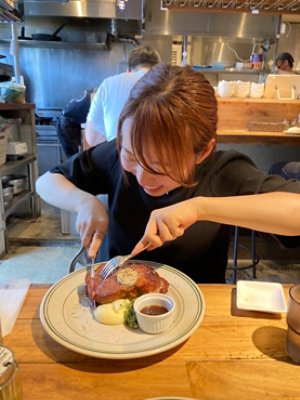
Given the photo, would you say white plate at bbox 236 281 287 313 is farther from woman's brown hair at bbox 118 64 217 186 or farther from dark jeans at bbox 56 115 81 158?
dark jeans at bbox 56 115 81 158

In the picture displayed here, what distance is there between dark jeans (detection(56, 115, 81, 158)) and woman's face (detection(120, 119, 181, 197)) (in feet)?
10.0

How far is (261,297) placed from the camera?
79 centimetres

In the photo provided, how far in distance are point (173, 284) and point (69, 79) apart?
192 inches

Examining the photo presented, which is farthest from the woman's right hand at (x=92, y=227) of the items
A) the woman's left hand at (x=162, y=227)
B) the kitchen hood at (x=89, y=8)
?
the kitchen hood at (x=89, y=8)

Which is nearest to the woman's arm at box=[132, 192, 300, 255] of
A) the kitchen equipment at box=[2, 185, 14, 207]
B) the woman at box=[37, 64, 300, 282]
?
the woman at box=[37, 64, 300, 282]

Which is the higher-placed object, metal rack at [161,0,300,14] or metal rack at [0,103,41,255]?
metal rack at [161,0,300,14]

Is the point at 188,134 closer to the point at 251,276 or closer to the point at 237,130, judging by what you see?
the point at 237,130

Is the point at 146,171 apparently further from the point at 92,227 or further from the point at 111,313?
the point at 111,313

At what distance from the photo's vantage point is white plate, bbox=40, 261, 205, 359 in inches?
23.3

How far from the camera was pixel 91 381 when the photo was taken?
557 millimetres

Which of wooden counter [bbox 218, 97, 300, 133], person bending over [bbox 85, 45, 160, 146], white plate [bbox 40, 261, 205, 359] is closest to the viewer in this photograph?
white plate [bbox 40, 261, 205, 359]

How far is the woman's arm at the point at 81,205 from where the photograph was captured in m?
0.85

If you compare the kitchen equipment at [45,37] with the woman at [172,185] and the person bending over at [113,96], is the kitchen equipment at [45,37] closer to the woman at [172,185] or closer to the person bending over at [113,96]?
the person bending over at [113,96]

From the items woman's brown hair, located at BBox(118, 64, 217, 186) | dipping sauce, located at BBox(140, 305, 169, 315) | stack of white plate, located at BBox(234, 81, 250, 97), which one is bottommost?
dipping sauce, located at BBox(140, 305, 169, 315)
